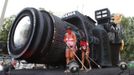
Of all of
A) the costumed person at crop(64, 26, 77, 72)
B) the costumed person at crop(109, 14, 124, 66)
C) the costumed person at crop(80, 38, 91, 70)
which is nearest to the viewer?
the costumed person at crop(64, 26, 77, 72)

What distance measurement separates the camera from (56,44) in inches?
285

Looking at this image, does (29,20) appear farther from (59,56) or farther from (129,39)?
(129,39)

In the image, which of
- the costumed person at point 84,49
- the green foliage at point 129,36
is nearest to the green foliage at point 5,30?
the green foliage at point 129,36

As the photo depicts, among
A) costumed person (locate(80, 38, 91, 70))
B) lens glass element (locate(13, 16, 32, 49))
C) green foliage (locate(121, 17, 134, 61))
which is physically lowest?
green foliage (locate(121, 17, 134, 61))

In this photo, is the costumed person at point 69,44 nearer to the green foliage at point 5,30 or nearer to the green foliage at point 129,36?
the green foliage at point 129,36

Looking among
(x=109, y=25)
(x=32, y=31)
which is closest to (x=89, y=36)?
(x=109, y=25)

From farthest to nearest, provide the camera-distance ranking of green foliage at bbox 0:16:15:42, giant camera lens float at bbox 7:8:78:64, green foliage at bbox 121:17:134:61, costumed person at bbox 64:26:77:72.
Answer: green foliage at bbox 0:16:15:42, green foliage at bbox 121:17:134:61, costumed person at bbox 64:26:77:72, giant camera lens float at bbox 7:8:78:64

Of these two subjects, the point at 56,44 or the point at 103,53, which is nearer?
the point at 56,44

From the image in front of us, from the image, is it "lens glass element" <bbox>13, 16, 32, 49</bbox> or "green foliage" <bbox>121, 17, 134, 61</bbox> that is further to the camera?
"green foliage" <bbox>121, 17, 134, 61</bbox>

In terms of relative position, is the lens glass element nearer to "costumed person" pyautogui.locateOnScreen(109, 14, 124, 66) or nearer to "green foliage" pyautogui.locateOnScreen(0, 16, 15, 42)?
"costumed person" pyautogui.locateOnScreen(109, 14, 124, 66)

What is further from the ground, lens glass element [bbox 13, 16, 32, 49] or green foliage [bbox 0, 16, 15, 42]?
lens glass element [bbox 13, 16, 32, 49]

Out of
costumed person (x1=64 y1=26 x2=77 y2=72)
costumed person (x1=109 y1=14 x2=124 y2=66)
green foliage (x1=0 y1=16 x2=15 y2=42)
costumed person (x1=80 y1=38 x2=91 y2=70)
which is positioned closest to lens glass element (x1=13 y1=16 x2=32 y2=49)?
costumed person (x1=64 y1=26 x2=77 y2=72)

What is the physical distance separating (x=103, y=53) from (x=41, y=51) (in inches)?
60.7

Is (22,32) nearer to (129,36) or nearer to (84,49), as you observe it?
(84,49)
